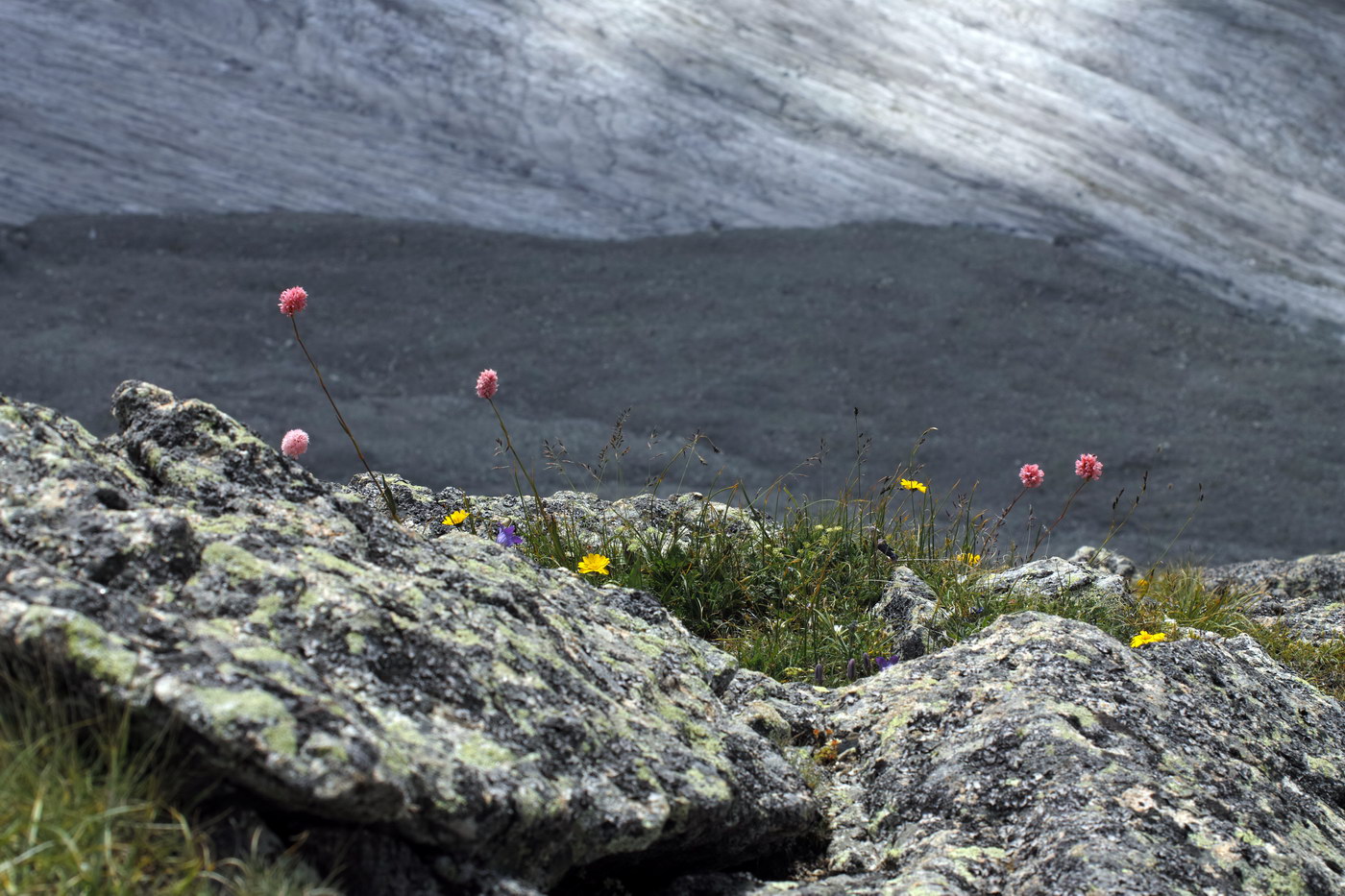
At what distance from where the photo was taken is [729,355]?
60.2 ft

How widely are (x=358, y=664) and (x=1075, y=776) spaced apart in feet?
5.16

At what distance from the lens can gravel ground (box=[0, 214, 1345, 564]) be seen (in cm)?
1506

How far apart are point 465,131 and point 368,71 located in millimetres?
2815

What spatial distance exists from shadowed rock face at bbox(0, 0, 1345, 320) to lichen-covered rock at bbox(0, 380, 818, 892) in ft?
65.6

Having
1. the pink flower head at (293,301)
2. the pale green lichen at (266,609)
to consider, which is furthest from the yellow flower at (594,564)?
the pale green lichen at (266,609)

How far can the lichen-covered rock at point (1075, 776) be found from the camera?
2346 mm

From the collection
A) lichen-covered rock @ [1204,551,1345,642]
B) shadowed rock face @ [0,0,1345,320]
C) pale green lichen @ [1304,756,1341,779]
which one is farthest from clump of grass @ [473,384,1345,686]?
shadowed rock face @ [0,0,1345,320]

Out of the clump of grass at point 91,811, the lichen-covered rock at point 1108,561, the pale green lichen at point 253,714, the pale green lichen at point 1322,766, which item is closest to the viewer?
the clump of grass at point 91,811

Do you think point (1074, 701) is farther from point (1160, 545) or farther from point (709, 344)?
point (709, 344)

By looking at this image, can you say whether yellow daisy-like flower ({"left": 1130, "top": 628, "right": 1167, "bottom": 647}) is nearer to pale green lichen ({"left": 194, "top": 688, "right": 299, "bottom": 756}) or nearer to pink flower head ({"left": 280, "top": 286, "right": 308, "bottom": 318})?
pale green lichen ({"left": 194, "top": 688, "right": 299, "bottom": 756})

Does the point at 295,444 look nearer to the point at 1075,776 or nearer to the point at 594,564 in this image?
the point at 594,564

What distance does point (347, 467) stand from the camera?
46.2ft

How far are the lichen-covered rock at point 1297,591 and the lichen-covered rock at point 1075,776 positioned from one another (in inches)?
66.9

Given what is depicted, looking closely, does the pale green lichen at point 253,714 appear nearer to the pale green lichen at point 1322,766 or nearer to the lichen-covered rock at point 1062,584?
the pale green lichen at point 1322,766
